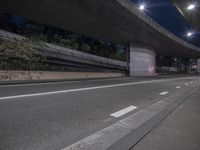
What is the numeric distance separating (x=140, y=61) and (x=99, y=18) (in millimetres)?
18439

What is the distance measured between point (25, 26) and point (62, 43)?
1054cm

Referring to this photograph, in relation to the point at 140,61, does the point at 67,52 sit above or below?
above

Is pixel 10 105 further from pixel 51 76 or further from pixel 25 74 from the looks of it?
pixel 51 76

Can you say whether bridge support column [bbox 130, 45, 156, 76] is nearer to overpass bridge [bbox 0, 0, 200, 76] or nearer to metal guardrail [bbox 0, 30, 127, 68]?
overpass bridge [bbox 0, 0, 200, 76]

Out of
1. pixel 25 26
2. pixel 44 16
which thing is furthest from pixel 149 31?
pixel 25 26

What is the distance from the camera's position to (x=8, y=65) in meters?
20.4

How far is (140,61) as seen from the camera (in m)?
42.8

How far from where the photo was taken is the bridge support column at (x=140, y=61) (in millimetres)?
41750

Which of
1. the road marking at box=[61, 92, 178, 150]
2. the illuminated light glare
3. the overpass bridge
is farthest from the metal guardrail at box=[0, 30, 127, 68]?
the road marking at box=[61, 92, 178, 150]

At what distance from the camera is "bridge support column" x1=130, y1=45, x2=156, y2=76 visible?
41.8 metres

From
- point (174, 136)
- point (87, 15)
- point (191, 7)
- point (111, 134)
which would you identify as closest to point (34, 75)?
point (87, 15)

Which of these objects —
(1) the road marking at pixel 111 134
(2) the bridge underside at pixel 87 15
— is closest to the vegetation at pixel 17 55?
(2) the bridge underside at pixel 87 15

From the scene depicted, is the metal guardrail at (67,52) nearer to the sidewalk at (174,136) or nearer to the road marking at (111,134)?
the road marking at (111,134)

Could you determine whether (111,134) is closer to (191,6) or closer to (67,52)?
(191,6)
